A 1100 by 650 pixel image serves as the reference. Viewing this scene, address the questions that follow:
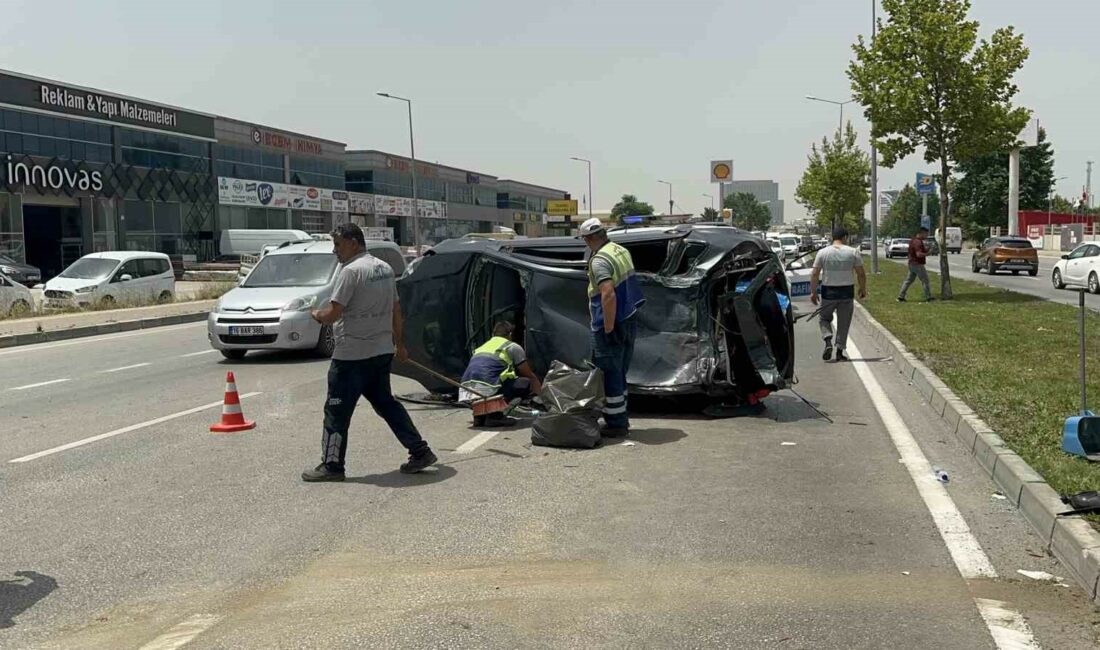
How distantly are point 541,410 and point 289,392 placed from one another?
347 cm

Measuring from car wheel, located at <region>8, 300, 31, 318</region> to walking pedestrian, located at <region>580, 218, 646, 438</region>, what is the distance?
18.9 metres

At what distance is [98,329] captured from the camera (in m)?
20.0

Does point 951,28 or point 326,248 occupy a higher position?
point 951,28

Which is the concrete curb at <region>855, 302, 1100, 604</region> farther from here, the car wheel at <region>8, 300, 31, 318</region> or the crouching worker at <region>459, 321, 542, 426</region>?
the car wheel at <region>8, 300, 31, 318</region>

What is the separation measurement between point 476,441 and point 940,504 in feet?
12.2

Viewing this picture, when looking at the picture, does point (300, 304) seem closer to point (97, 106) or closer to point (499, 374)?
point (499, 374)

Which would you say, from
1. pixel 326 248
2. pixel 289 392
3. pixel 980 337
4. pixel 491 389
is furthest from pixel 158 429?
pixel 980 337

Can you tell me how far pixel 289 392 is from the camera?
36.2 ft

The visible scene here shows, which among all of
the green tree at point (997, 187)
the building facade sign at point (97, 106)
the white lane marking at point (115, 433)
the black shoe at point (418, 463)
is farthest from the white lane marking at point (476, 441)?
the green tree at point (997, 187)

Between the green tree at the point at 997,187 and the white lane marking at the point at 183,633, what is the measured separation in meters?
98.5

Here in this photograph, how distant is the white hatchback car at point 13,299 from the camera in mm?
22434

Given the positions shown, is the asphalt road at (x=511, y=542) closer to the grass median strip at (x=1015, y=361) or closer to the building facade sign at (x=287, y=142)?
the grass median strip at (x=1015, y=361)

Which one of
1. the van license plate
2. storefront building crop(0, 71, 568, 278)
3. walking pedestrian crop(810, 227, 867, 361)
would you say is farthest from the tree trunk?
storefront building crop(0, 71, 568, 278)

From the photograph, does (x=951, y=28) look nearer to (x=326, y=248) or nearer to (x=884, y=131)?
(x=884, y=131)
